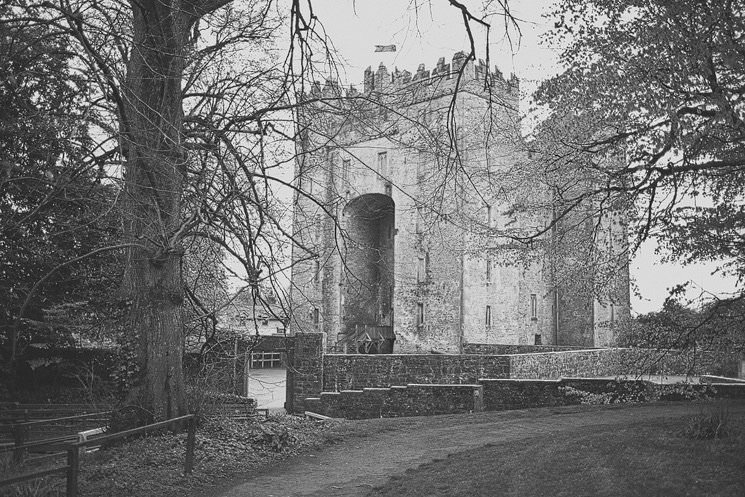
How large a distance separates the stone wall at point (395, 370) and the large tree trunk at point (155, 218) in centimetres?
1074

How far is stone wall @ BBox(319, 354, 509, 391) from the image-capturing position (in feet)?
64.4

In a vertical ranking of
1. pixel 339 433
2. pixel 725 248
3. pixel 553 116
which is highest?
pixel 553 116

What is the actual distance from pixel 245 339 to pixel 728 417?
37.0ft

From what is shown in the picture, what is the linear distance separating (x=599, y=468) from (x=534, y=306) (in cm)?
2979

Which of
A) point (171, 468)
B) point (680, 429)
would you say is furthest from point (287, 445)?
point (680, 429)

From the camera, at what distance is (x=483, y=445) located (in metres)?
9.80

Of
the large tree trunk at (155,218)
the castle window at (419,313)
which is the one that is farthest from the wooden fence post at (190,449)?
the castle window at (419,313)

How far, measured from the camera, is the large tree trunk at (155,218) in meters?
9.15

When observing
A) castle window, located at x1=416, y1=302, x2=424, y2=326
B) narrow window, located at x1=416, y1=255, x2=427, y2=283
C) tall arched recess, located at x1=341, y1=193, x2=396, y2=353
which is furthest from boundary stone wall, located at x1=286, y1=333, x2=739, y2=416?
tall arched recess, located at x1=341, y1=193, x2=396, y2=353

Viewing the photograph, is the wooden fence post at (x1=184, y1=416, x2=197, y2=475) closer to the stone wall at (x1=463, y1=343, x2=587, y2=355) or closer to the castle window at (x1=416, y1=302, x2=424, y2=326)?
the stone wall at (x1=463, y1=343, x2=587, y2=355)

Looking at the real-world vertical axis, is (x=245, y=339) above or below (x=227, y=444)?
above

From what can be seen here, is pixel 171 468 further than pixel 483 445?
No

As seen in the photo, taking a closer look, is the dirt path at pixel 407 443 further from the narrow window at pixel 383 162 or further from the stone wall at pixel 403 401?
the narrow window at pixel 383 162

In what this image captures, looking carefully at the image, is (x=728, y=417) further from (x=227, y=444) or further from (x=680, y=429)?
(x=227, y=444)
